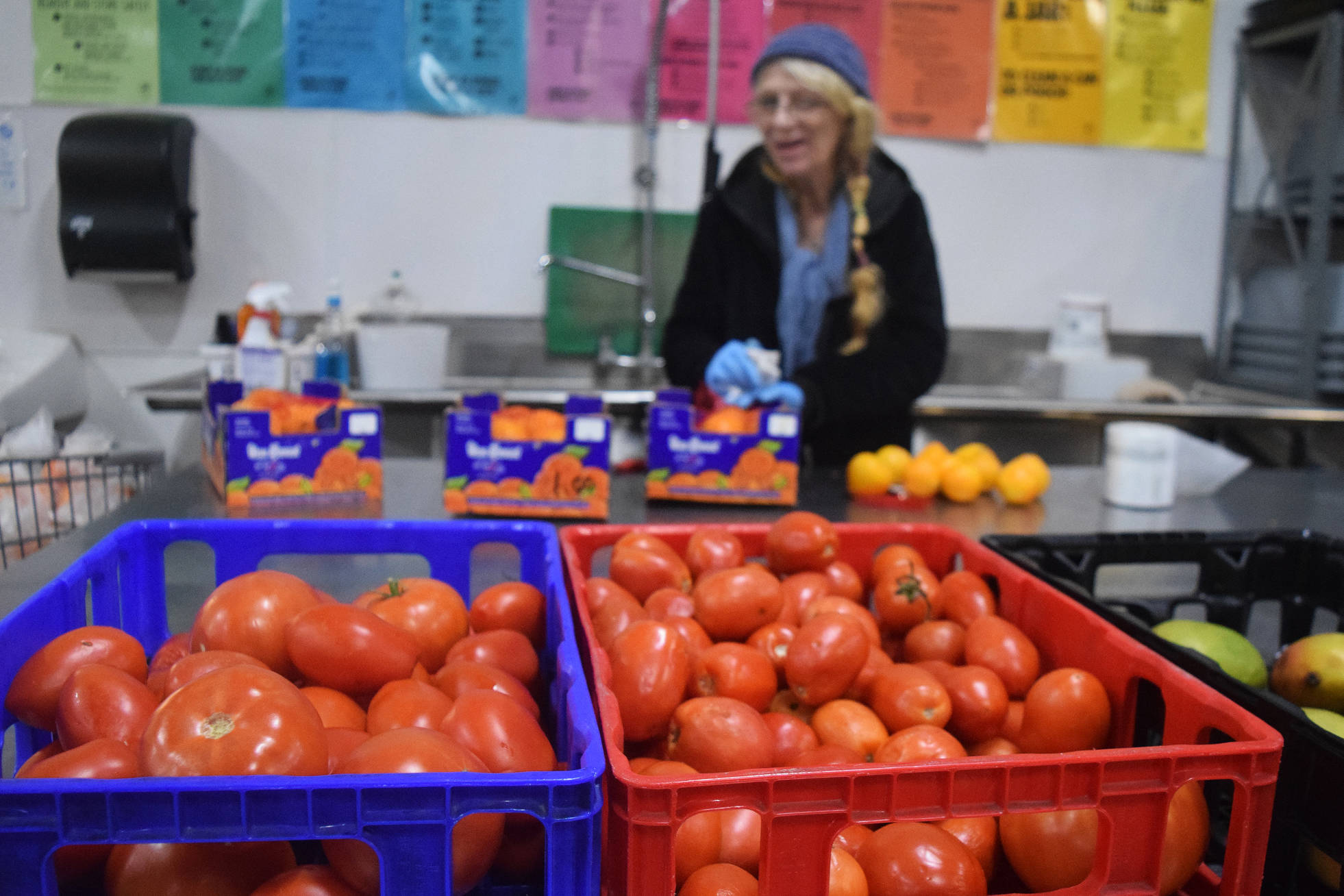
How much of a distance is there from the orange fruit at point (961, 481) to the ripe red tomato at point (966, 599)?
72cm

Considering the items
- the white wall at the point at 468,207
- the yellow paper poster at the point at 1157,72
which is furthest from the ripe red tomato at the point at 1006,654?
the yellow paper poster at the point at 1157,72

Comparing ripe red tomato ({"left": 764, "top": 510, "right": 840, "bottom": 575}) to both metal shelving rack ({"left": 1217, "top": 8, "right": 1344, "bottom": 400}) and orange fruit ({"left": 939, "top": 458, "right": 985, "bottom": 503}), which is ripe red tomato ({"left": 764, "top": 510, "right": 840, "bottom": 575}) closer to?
orange fruit ({"left": 939, "top": 458, "right": 985, "bottom": 503})

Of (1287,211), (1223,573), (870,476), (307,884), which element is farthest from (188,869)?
(1287,211)

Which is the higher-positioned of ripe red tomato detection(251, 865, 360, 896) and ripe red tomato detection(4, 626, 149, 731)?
ripe red tomato detection(4, 626, 149, 731)

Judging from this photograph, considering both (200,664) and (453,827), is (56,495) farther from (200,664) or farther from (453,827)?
(453,827)

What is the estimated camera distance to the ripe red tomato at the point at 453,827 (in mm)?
583

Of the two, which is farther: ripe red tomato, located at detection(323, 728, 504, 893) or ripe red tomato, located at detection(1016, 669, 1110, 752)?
ripe red tomato, located at detection(1016, 669, 1110, 752)

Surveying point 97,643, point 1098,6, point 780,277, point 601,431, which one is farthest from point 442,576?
point 1098,6

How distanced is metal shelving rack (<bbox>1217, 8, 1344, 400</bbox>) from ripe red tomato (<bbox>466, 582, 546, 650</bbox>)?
324 cm

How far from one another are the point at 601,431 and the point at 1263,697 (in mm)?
1025

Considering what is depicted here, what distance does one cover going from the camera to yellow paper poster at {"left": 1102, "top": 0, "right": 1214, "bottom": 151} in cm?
361

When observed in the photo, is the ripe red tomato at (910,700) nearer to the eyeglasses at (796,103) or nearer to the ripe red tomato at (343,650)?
the ripe red tomato at (343,650)

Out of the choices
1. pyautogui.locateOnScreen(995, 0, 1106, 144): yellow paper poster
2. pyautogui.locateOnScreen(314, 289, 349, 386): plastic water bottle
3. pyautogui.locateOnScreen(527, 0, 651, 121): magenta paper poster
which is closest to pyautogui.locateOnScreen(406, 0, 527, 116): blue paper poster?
pyautogui.locateOnScreen(527, 0, 651, 121): magenta paper poster

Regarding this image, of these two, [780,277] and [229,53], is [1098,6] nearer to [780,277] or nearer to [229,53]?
[780,277]
